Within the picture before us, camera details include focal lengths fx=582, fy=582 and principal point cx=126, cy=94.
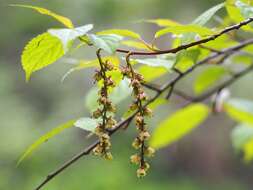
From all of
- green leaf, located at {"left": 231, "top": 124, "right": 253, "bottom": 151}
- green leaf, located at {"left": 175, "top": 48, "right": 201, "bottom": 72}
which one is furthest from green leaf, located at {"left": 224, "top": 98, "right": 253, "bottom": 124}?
green leaf, located at {"left": 175, "top": 48, "right": 201, "bottom": 72}

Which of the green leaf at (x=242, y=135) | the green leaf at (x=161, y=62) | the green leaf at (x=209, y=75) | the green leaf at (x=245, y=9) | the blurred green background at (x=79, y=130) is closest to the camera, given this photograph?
the green leaf at (x=245, y=9)

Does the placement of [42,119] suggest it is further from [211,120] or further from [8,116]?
[211,120]

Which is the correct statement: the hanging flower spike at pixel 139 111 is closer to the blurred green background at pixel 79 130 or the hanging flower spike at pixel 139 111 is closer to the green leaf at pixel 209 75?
the green leaf at pixel 209 75

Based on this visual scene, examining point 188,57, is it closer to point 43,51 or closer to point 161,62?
point 161,62

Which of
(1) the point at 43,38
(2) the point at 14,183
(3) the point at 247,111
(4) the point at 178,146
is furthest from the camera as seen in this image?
(4) the point at 178,146

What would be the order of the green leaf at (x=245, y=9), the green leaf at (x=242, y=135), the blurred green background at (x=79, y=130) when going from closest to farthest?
the green leaf at (x=245, y=9) → the green leaf at (x=242, y=135) → the blurred green background at (x=79, y=130)

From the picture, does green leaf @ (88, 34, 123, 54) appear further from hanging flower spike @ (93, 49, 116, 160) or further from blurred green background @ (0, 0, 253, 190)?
blurred green background @ (0, 0, 253, 190)

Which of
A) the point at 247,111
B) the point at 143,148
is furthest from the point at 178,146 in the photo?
the point at 143,148

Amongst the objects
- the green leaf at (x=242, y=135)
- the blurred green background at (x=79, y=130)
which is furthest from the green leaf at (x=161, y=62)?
the blurred green background at (x=79, y=130)
